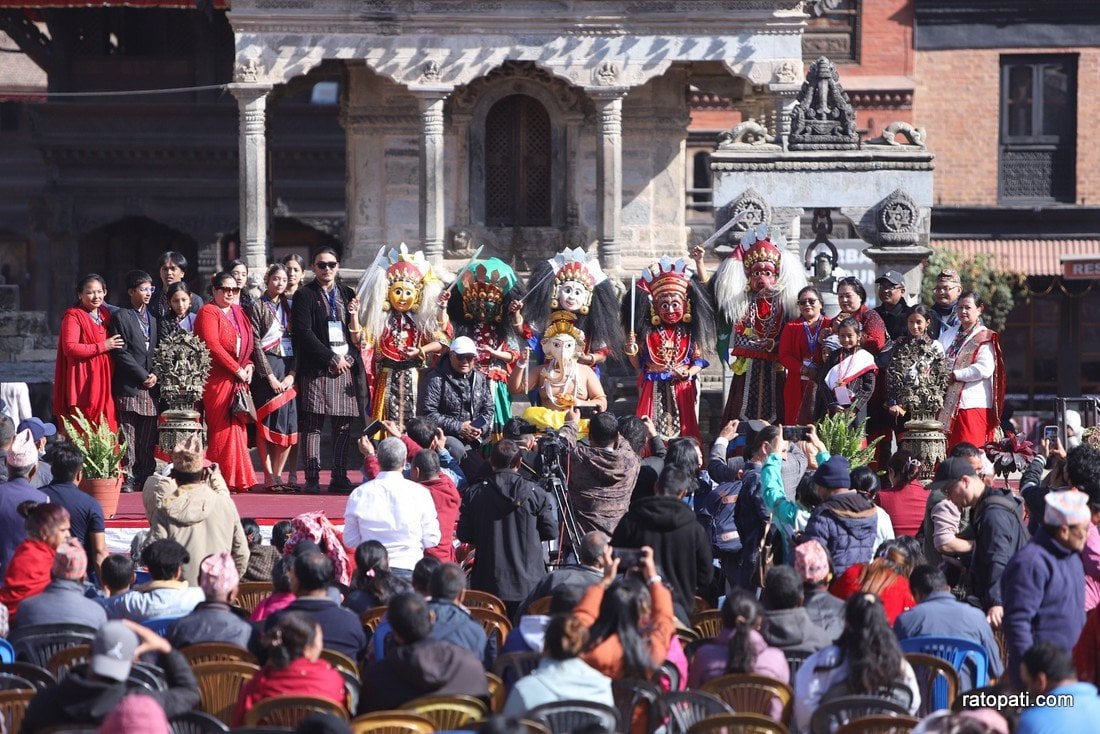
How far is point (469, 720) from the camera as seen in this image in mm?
7246

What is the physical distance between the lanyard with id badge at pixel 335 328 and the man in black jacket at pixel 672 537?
4.91m

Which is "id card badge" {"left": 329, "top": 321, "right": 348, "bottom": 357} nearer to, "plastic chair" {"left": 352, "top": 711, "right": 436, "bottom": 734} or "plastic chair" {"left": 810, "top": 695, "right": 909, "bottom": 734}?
"plastic chair" {"left": 352, "top": 711, "right": 436, "bottom": 734}

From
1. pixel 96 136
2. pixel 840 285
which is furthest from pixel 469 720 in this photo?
pixel 96 136

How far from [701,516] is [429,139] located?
526 inches

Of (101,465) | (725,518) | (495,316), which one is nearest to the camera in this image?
(725,518)

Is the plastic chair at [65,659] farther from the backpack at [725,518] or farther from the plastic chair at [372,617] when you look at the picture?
the backpack at [725,518]

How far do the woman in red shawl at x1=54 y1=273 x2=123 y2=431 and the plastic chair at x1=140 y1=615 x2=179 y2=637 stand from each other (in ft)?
17.2

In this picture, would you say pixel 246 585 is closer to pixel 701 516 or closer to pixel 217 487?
pixel 217 487

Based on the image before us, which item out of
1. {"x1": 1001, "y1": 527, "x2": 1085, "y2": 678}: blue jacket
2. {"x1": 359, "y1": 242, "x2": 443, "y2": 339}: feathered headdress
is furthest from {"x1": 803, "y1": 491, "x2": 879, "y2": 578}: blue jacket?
{"x1": 359, "y1": 242, "x2": 443, "y2": 339}: feathered headdress

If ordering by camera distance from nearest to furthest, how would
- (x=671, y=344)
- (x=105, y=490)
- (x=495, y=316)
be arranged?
1. (x=105, y=490)
2. (x=495, y=316)
3. (x=671, y=344)

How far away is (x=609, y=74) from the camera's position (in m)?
23.6

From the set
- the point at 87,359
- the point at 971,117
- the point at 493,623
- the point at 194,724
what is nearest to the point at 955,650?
the point at 493,623

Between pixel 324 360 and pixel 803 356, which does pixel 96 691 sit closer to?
pixel 324 360

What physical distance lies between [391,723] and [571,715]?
67cm
